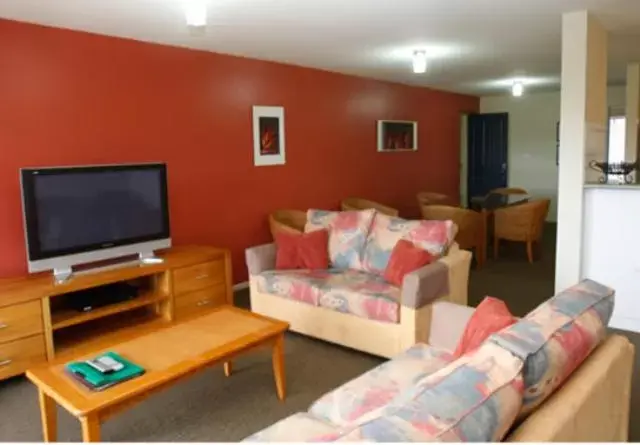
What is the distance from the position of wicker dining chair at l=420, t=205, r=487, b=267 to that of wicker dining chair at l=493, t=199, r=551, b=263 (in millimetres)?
320

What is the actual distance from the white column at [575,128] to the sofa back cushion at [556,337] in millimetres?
2136

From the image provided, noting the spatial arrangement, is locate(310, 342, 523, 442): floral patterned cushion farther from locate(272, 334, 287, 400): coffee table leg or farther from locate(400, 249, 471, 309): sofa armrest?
locate(400, 249, 471, 309): sofa armrest

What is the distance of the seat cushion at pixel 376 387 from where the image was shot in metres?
2.02

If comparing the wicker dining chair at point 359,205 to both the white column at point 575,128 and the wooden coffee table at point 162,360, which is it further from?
the wooden coffee table at point 162,360

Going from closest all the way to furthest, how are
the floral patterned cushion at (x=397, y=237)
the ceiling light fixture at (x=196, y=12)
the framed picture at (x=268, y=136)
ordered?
the ceiling light fixture at (x=196, y=12) < the floral patterned cushion at (x=397, y=237) < the framed picture at (x=268, y=136)

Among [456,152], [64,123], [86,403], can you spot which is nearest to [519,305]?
[86,403]

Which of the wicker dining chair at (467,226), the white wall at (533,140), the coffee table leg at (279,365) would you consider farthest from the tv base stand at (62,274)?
the white wall at (533,140)

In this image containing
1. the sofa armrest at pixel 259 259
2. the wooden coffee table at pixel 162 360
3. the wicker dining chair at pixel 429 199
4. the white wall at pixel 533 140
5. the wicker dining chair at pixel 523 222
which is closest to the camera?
the wooden coffee table at pixel 162 360

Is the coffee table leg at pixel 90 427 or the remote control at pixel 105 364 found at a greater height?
the remote control at pixel 105 364

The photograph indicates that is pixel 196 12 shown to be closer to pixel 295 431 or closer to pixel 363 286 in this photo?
pixel 363 286

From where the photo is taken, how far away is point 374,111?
711 centimetres

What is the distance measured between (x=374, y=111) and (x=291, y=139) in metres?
1.81

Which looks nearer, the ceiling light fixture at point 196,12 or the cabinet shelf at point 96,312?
the ceiling light fixture at point 196,12

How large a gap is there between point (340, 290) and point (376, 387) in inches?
57.8
